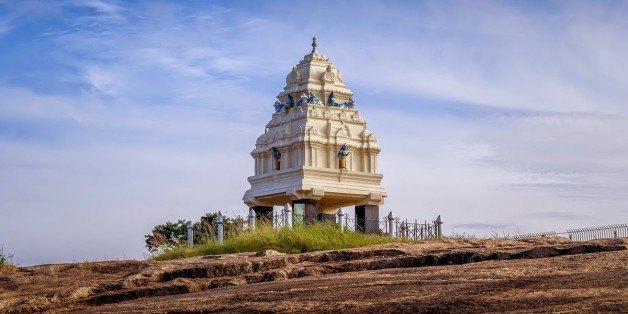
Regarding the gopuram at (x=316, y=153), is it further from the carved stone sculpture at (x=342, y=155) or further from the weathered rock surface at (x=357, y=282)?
the weathered rock surface at (x=357, y=282)

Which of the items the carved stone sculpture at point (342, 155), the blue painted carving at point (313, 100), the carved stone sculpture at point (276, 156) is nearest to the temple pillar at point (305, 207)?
the carved stone sculpture at point (342, 155)

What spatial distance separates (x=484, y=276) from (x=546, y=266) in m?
0.80

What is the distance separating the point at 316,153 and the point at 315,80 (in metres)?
3.62

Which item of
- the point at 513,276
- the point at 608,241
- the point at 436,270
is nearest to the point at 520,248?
the point at 608,241

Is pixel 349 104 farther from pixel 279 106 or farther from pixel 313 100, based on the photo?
pixel 279 106

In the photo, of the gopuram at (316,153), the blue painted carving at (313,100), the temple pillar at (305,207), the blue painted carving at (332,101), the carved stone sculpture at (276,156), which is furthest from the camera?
the blue painted carving at (332,101)

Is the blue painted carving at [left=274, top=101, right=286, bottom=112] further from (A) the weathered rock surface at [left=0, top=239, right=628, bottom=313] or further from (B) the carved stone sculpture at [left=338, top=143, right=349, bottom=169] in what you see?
(A) the weathered rock surface at [left=0, top=239, right=628, bottom=313]

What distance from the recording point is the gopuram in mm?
34531

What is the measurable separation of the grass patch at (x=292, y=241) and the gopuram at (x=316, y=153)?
1134 cm

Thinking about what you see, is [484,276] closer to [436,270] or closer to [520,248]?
[436,270]

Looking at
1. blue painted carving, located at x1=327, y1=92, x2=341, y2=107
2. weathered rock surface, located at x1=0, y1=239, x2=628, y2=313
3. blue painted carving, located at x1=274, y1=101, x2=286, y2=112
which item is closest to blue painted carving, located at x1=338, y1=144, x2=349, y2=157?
blue painted carving, located at x1=327, y1=92, x2=341, y2=107

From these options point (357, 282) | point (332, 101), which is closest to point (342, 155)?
point (332, 101)

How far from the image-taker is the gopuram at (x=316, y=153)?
34531 mm

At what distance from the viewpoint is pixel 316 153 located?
35.1 meters
